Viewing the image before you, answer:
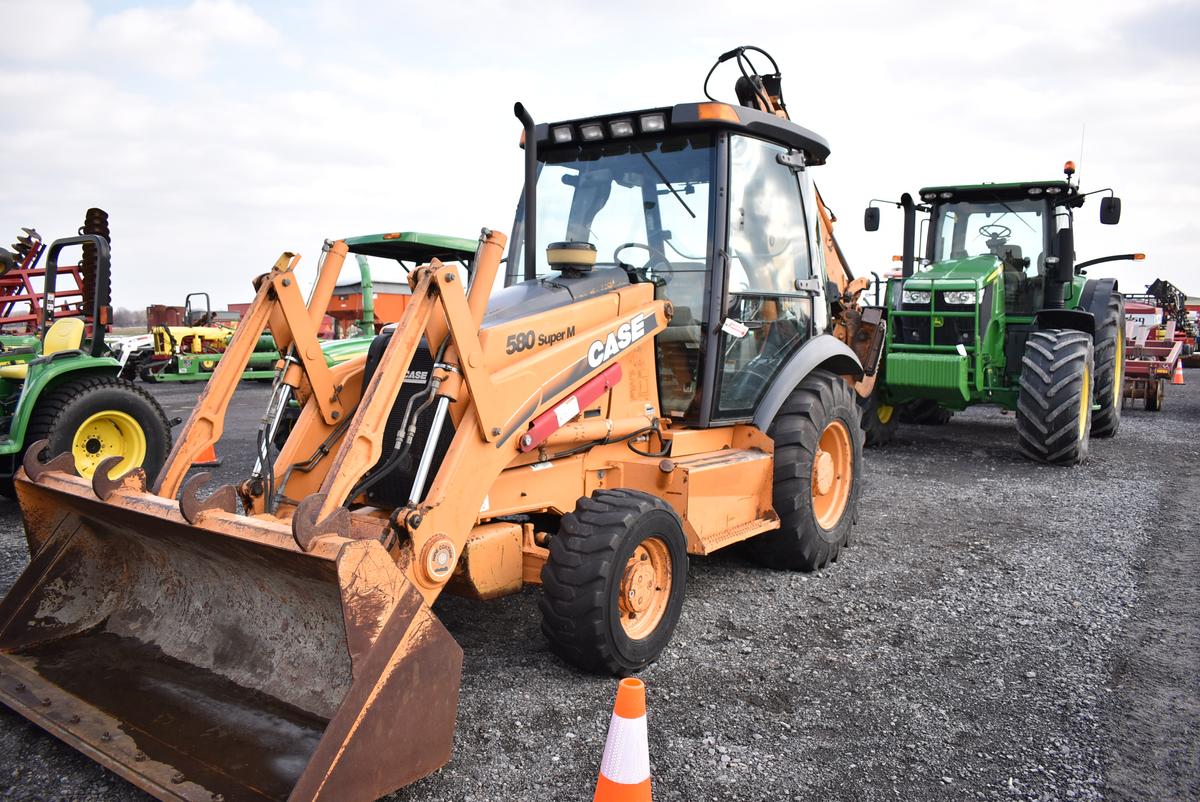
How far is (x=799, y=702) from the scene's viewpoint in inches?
139

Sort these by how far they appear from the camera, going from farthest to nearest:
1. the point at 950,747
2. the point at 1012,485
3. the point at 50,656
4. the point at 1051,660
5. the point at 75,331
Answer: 1. the point at 1012,485
2. the point at 75,331
3. the point at 1051,660
4. the point at 50,656
5. the point at 950,747

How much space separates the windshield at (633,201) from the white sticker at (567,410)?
1.01 m

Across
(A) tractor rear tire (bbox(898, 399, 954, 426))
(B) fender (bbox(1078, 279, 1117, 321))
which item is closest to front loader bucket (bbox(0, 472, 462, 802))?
(B) fender (bbox(1078, 279, 1117, 321))

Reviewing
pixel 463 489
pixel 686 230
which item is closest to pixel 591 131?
pixel 686 230

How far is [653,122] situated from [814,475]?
2243 mm

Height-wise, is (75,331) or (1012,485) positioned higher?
(75,331)

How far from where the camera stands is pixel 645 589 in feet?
12.3

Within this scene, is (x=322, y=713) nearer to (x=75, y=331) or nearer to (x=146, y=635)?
(x=146, y=635)

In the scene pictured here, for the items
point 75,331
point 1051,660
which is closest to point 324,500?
point 1051,660

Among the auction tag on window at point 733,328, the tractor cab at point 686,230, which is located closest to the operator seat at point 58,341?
the tractor cab at point 686,230

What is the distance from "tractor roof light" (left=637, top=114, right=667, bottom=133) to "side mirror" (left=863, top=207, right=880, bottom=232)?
5739 mm

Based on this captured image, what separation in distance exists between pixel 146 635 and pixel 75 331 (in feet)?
15.2

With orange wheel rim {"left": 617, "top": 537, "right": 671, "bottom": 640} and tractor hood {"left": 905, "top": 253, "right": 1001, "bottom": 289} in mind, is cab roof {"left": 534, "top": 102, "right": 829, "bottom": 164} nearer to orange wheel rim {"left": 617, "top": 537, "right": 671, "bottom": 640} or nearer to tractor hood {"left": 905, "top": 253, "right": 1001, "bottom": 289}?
orange wheel rim {"left": 617, "top": 537, "right": 671, "bottom": 640}

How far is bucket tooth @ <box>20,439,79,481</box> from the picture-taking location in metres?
3.76
